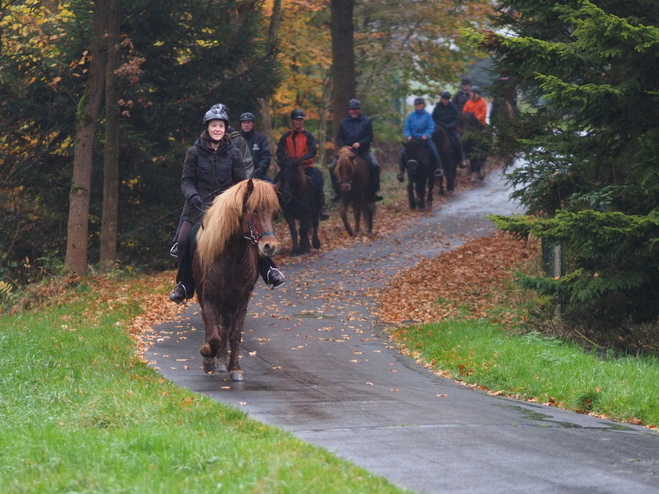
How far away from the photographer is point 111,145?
782 inches

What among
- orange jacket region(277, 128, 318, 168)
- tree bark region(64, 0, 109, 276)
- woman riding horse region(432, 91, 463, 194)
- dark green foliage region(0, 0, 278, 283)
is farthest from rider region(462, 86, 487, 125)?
tree bark region(64, 0, 109, 276)


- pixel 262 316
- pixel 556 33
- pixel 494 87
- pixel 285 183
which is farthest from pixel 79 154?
pixel 556 33

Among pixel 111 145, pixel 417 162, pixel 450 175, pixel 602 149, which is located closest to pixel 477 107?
pixel 450 175

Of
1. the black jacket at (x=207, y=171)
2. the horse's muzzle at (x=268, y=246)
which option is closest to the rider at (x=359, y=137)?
the black jacket at (x=207, y=171)

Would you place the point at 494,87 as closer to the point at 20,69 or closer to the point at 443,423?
the point at 443,423

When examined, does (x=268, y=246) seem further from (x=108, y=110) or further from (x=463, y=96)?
(x=463, y=96)

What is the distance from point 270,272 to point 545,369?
10.8ft

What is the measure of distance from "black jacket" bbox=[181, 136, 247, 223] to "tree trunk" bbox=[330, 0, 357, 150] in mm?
16190

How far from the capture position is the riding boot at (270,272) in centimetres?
1103

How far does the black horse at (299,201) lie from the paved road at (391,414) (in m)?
4.80

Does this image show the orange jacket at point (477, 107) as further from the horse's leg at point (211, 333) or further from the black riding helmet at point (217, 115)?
the horse's leg at point (211, 333)

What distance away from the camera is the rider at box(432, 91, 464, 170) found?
30.6m

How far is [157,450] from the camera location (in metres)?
6.65

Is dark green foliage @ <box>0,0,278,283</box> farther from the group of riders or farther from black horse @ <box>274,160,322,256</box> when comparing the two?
black horse @ <box>274,160,322,256</box>
